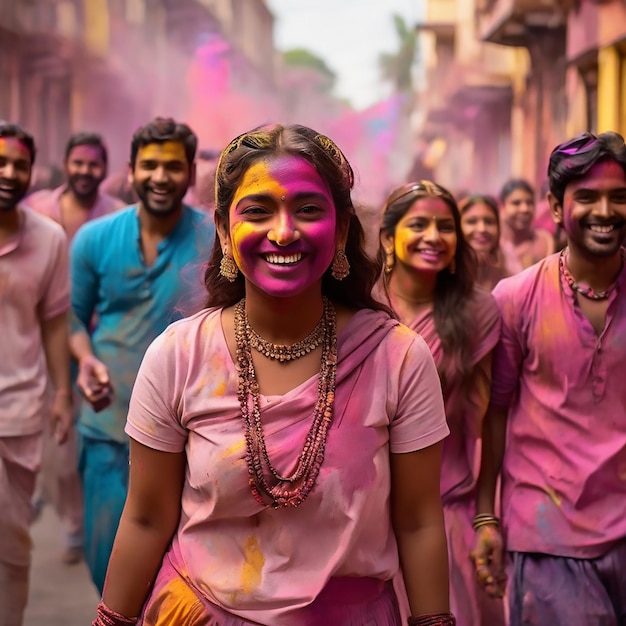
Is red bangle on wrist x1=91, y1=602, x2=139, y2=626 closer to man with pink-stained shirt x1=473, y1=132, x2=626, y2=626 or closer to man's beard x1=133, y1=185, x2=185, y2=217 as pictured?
man with pink-stained shirt x1=473, y1=132, x2=626, y2=626

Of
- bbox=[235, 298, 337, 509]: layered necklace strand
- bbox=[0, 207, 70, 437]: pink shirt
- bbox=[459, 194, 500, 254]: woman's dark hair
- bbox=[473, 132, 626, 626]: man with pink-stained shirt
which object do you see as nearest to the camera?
bbox=[235, 298, 337, 509]: layered necklace strand

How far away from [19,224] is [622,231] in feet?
8.50

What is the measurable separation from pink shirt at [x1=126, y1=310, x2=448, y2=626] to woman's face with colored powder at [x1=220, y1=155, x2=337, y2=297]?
20 cm

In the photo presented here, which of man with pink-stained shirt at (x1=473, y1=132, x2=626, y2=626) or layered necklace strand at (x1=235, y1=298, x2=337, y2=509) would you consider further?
man with pink-stained shirt at (x1=473, y1=132, x2=626, y2=626)

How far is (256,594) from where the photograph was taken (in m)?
2.67

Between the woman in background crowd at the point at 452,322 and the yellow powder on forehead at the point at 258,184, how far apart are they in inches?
61.5

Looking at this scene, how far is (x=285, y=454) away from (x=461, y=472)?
183 cm

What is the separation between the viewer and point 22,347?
521 centimetres

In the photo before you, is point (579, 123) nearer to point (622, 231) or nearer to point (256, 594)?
point (622, 231)

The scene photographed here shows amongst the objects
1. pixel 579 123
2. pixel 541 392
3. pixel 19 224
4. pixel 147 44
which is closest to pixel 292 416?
pixel 541 392

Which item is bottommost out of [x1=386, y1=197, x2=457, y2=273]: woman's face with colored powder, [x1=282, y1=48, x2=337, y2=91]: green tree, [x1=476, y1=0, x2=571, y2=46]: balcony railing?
[x1=386, y1=197, x2=457, y2=273]: woman's face with colored powder

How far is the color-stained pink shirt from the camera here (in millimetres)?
3771

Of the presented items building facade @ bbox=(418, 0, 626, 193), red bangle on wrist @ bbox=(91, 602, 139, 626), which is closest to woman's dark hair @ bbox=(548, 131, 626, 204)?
red bangle on wrist @ bbox=(91, 602, 139, 626)

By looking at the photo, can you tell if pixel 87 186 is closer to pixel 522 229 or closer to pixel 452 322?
pixel 522 229
